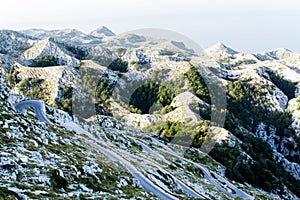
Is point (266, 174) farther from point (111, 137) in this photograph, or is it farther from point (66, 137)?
point (66, 137)

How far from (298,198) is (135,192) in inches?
5756

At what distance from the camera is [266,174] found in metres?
178

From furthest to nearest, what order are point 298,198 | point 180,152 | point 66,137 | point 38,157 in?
point 298,198 < point 180,152 < point 66,137 < point 38,157

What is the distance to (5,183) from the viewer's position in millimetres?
35375

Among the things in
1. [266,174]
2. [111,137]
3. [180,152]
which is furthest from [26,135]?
[266,174]

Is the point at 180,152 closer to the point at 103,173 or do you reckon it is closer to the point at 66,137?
the point at 66,137

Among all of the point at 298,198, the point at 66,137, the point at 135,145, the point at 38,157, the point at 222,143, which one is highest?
the point at 38,157

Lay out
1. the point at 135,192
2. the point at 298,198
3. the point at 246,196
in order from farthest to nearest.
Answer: the point at 298,198
the point at 246,196
the point at 135,192

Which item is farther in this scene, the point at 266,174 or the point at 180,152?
the point at 266,174

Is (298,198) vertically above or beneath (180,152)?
beneath

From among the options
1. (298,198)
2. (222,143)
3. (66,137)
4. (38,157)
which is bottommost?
(298,198)

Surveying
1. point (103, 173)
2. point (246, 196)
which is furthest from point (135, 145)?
point (103, 173)

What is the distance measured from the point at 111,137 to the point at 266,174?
103 meters

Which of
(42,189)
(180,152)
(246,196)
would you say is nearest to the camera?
(42,189)
